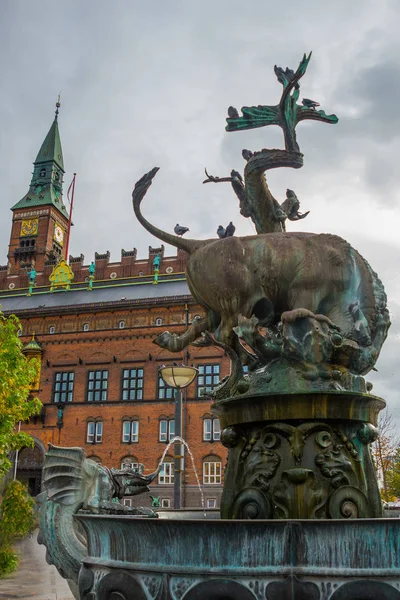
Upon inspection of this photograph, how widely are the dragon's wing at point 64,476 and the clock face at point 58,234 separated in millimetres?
68347

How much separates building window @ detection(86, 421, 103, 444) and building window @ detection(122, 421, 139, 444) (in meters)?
1.77

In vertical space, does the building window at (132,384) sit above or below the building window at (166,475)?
above

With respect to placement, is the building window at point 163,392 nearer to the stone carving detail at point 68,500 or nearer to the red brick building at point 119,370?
the red brick building at point 119,370

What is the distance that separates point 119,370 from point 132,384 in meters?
1.40

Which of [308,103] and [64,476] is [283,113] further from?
[64,476]

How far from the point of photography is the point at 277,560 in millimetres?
3359

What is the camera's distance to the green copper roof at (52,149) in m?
74.1

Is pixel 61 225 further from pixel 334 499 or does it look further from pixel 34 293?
pixel 334 499

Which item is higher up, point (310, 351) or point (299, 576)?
point (310, 351)

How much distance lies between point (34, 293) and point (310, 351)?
4630cm

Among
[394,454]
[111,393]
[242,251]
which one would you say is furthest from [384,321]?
[111,393]

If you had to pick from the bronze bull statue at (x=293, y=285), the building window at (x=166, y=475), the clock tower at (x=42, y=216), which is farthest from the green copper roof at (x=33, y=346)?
the bronze bull statue at (x=293, y=285)

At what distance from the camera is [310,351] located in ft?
15.9

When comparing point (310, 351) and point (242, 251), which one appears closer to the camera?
point (310, 351)
